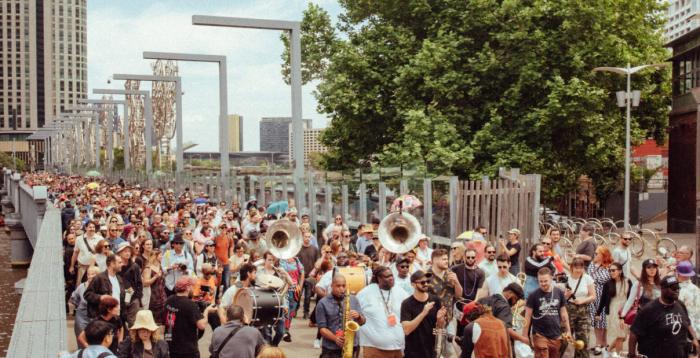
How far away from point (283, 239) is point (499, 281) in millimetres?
2860

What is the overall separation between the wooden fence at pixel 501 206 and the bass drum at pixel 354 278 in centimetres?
599

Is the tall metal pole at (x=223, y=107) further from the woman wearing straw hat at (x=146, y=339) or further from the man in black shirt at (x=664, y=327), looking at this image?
the man in black shirt at (x=664, y=327)

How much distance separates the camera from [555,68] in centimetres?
2548

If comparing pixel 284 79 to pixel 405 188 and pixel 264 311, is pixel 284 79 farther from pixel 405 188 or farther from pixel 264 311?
pixel 264 311

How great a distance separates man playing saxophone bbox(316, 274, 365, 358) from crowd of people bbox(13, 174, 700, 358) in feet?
0.05

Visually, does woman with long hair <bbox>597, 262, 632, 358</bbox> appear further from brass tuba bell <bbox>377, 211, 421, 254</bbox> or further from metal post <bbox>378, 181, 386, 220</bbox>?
metal post <bbox>378, 181, 386, 220</bbox>

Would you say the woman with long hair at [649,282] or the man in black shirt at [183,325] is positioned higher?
the woman with long hair at [649,282]

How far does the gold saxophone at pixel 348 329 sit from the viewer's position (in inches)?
319

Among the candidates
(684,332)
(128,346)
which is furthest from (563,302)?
(128,346)

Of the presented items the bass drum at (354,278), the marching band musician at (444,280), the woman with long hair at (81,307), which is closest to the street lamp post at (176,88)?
the woman with long hair at (81,307)

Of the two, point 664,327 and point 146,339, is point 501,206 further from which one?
point 146,339

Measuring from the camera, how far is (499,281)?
9789mm

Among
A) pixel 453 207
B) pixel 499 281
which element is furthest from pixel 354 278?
pixel 453 207

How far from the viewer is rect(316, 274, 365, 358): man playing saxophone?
8641 millimetres
